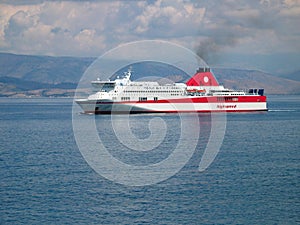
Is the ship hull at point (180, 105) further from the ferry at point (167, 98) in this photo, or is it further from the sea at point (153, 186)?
the sea at point (153, 186)

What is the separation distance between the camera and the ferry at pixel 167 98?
72.1 metres

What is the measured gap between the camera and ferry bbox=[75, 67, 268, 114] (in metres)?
72.1

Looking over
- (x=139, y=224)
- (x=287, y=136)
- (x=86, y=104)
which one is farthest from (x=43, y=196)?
(x=86, y=104)

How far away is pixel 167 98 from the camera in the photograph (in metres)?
75.1

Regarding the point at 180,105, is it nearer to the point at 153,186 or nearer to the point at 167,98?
the point at 167,98

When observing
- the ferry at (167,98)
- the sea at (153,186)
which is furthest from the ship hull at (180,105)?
the sea at (153,186)

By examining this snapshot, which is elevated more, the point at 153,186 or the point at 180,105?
the point at 180,105

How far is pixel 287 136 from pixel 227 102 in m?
32.4

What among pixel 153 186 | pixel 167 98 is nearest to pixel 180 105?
pixel 167 98

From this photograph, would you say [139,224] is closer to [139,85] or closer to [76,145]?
[76,145]

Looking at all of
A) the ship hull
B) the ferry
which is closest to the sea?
the ship hull

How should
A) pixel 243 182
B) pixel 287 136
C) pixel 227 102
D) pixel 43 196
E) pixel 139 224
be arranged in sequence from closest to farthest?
1. pixel 139 224
2. pixel 43 196
3. pixel 243 182
4. pixel 287 136
5. pixel 227 102

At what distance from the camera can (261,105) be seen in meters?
81.8

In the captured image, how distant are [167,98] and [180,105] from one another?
7.96ft
